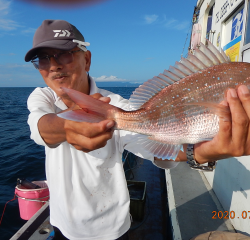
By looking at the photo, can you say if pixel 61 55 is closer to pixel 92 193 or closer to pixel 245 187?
pixel 92 193

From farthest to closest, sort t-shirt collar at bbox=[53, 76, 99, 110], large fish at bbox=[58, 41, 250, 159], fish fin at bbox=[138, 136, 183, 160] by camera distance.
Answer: t-shirt collar at bbox=[53, 76, 99, 110] < fish fin at bbox=[138, 136, 183, 160] < large fish at bbox=[58, 41, 250, 159]

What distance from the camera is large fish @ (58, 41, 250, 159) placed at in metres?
1.61

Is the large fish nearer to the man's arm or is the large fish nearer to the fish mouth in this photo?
the man's arm

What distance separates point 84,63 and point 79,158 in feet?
3.76

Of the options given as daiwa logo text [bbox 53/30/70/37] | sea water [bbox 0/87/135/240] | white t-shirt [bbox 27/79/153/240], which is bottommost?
sea water [bbox 0/87/135/240]

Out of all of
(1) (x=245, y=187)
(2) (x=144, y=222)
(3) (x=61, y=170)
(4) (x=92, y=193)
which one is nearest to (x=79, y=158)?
(3) (x=61, y=170)

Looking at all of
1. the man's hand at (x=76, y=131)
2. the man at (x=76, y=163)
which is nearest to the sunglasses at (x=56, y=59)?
the man at (x=76, y=163)

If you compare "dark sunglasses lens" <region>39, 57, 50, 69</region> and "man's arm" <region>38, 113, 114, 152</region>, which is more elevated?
"dark sunglasses lens" <region>39, 57, 50, 69</region>

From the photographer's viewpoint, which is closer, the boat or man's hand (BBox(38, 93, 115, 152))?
man's hand (BBox(38, 93, 115, 152))

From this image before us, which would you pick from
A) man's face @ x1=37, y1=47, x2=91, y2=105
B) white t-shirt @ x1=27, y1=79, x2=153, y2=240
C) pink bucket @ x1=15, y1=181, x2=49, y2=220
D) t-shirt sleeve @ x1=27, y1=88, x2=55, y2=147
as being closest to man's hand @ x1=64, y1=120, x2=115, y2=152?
t-shirt sleeve @ x1=27, y1=88, x2=55, y2=147

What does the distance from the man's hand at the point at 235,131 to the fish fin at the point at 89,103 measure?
0.96m

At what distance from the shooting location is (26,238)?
123 inches

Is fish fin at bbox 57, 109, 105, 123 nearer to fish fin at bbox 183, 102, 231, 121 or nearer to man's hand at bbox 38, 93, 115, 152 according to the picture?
man's hand at bbox 38, 93, 115, 152

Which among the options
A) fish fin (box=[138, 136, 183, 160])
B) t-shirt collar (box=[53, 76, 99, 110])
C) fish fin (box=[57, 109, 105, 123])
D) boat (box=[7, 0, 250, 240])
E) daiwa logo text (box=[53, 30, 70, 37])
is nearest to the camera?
fish fin (box=[57, 109, 105, 123])
